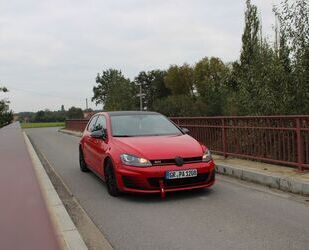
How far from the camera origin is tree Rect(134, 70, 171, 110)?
8422cm

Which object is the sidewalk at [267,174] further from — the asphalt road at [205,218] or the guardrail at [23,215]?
the guardrail at [23,215]

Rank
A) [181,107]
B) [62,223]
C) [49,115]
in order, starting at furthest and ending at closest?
[49,115] < [181,107] < [62,223]

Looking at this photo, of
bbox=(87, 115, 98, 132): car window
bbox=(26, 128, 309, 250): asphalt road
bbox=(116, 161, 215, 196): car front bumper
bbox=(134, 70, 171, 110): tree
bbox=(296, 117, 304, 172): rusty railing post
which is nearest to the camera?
bbox=(26, 128, 309, 250): asphalt road

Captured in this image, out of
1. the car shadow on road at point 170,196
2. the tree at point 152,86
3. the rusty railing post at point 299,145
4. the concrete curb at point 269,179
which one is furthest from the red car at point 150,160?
the tree at point 152,86

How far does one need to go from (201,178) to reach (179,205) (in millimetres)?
719

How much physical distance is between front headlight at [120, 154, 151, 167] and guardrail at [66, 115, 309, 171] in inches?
115

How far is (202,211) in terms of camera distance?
647cm

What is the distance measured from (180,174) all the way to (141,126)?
1.81 meters

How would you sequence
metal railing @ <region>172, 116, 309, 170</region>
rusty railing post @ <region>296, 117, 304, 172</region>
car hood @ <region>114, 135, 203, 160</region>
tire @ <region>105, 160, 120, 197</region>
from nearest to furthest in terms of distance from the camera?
car hood @ <region>114, 135, 203, 160</region>, tire @ <region>105, 160, 120, 197</region>, rusty railing post @ <region>296, 117, 304, 172</region>, metal railing @ <region>172, 116, 309, 170</region>

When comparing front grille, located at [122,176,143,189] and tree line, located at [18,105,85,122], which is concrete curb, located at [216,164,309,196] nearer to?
front grille, located at [122,176,143,189]

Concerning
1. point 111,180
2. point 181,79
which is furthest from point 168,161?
point 181,79

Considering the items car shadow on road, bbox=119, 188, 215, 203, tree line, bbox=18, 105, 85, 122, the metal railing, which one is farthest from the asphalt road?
tree line, bbox=18, 105, 85, 122

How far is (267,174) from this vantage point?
826 centimetres

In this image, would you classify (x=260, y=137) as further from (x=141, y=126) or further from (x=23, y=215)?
(x=23, y=215)
